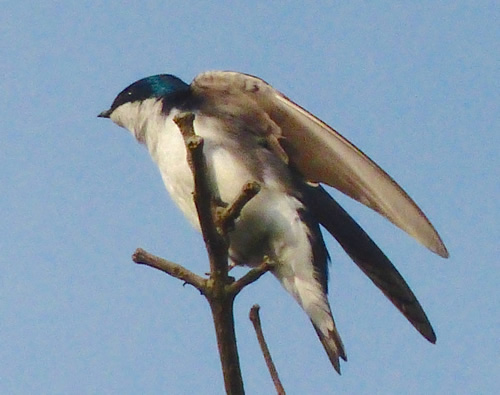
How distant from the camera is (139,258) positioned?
2.34 m

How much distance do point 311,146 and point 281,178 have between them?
177 mm

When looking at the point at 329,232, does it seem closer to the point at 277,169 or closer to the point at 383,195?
the point at 277,169

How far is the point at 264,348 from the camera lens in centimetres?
235

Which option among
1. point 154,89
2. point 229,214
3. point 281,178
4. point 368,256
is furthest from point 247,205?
point 229,214

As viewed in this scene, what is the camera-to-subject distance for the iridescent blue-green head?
13.1 feet

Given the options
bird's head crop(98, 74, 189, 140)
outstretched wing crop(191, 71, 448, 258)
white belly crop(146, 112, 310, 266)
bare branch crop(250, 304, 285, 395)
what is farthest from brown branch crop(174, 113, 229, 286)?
bird's head crop(98, 74, 189, 140)

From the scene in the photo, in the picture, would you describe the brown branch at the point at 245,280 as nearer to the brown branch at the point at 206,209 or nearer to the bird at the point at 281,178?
the brown branch at the point at 206,209

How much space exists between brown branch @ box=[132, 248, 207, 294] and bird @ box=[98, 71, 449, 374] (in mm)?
1058

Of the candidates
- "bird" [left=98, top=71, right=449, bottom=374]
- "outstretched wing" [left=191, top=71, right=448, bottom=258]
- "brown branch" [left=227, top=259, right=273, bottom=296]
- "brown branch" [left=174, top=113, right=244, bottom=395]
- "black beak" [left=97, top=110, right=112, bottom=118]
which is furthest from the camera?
"black beak" [left=97, top=110, right=112, bottom=118]

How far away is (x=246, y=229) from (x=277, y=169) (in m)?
0.33

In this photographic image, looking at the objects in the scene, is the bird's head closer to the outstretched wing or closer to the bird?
the bird

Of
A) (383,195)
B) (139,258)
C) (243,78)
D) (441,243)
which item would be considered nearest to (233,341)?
(139,258)

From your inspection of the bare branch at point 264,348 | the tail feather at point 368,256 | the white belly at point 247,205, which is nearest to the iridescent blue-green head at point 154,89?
the white belly at point 247,205

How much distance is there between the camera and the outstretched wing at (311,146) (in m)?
3.17
